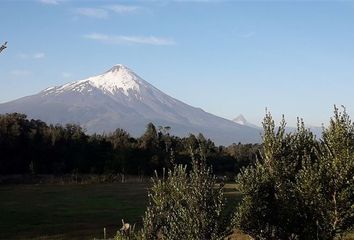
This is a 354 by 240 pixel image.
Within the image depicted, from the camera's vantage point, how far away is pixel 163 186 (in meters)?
21.1

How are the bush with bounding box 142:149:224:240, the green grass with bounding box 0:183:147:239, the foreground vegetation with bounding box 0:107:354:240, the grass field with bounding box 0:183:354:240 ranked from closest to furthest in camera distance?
the bush with bounding box 142:149:224:240, the foreground vegetation with bounding box 0:107:354:240, the grass field with bounding box 0:183:354:240, the green grass with bounding box 0:183:147:239

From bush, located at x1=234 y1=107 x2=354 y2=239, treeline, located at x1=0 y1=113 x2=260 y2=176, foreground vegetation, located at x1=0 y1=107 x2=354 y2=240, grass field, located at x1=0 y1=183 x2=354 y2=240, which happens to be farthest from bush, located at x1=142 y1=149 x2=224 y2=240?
treeline, located at x1=0 y1=113 x2=260 y2=176

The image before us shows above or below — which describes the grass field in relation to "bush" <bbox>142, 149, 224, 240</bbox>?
below

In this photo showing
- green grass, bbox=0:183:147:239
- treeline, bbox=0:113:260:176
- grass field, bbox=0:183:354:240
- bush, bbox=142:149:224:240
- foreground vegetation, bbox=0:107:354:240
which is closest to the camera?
bush, bbox=142:149:224:240

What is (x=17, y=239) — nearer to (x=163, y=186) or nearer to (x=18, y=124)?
(x=163, y=186)

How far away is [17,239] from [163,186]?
21.0 metres

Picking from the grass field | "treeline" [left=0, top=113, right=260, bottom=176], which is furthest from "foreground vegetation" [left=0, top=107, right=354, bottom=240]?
"treeline" [left=0, top=113, right=260, bottom=176]

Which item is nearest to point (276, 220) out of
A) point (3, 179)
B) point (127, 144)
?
point (3, 179)

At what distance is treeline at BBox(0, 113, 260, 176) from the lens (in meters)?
93.9

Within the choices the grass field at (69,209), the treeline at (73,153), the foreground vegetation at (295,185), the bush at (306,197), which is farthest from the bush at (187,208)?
the treeline at (73,153)

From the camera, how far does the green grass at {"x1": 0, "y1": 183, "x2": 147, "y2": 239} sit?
138 ft

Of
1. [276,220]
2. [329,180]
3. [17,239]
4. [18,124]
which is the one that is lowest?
[17,239]

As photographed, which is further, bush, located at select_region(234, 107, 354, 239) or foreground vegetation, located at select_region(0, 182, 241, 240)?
foreground vegetation, located at select_region(0, 182, 241, 240)

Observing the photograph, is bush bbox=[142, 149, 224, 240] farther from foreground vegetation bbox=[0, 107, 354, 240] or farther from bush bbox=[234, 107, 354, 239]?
bush bbox=[234, 107, 354, 239]
